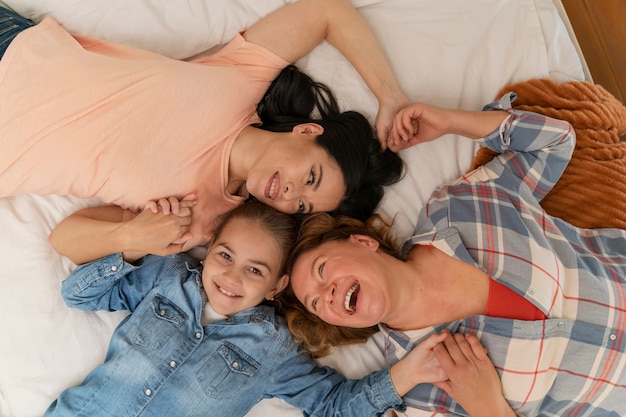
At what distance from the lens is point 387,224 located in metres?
1.92

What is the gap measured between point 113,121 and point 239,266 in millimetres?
587

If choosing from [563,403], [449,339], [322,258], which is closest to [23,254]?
[322,258]

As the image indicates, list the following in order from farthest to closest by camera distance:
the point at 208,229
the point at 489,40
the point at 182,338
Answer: the point at 489,40
the point at 208,229
the point at 182,338

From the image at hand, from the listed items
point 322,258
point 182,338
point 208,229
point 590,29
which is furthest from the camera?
point 590,29

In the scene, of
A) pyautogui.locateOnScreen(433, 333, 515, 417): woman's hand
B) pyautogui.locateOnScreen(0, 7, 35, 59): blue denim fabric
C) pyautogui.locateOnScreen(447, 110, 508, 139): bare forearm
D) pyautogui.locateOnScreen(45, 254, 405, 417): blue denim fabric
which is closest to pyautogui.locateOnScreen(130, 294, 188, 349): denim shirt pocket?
pyautogui.locateOnScreen(45, 254, 405, 417): blue denim fabric

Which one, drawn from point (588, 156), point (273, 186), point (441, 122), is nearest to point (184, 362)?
point (273, 186)

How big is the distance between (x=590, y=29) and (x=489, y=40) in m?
0.60

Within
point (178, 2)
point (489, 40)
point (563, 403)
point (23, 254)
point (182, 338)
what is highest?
point (178, 2)

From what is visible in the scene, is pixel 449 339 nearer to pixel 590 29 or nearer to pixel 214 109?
pixel 214 109

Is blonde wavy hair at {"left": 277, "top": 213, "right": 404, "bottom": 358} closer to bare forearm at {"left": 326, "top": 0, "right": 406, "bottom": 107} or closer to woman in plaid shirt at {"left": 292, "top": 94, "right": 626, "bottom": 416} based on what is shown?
woman in plaid shirt at {"left": 292, "top": 94, "right": 626, "bottom": 416}

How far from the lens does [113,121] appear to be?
1684mm

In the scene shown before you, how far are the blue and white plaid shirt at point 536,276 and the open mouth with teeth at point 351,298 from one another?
0.73 feet

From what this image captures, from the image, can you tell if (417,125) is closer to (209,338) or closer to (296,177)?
(296,177)

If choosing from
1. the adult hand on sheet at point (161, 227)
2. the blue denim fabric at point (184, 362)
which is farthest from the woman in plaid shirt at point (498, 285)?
the adult hand on sheet at point (161, 227)
